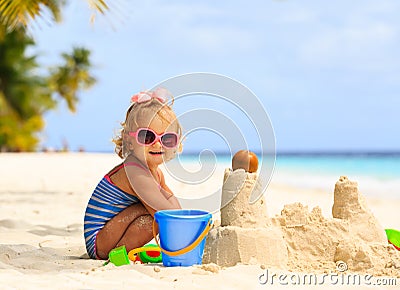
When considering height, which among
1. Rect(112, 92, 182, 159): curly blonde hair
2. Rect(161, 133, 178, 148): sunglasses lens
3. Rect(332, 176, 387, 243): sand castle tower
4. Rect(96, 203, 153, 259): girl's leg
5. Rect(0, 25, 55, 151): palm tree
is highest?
Rect(0, 25, 55, 151): palm tree

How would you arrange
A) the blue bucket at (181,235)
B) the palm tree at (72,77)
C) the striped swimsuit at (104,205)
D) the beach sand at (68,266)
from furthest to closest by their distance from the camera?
the palm tree at (72,77)
the striped swimsuit at (104,205)
the blue bucket at (181,235)
the beach sand at (68,266)

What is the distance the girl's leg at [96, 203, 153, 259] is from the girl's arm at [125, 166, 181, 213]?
17 centimetres

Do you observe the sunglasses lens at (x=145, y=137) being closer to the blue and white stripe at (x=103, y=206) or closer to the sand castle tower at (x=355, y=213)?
the blue and white stripe at (x=103, y=206)

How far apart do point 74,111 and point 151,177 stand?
2670cm

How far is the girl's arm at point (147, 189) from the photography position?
3.09m

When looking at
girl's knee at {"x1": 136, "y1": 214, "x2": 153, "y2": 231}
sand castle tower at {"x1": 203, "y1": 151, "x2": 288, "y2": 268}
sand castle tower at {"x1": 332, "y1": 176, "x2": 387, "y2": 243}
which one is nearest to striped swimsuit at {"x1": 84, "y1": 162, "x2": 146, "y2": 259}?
girl's knee at {"x1": 136, "y1": 214, "x2": 153, "y2": 231}

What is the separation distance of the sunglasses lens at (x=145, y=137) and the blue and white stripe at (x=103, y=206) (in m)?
0.32

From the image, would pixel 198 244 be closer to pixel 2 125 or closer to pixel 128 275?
pixel 128 275

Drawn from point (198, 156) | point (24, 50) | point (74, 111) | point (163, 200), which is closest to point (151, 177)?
point (163, 200)

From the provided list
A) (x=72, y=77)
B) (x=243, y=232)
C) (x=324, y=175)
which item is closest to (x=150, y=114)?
(x=243, y=232)

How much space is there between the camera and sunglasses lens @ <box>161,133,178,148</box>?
3.15 metres

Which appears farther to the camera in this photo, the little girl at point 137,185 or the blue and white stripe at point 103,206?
the blue and white stripe at point 103,206

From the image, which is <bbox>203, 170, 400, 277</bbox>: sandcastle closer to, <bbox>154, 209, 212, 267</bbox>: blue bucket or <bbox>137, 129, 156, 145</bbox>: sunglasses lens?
<bbox>154, 209, 212, 267</bbox>: blue bucket

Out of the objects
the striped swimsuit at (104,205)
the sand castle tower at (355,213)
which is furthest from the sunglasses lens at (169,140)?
the sand castle tower at (355,213)
